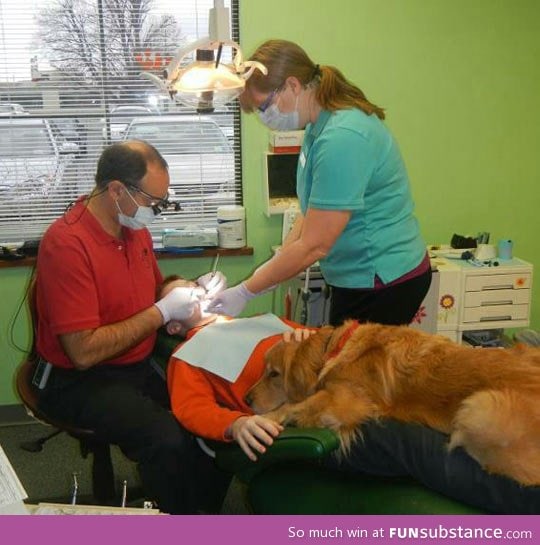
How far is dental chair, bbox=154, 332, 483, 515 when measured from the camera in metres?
1.36

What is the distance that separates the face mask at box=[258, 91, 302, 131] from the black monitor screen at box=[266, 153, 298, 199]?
38.1 inches

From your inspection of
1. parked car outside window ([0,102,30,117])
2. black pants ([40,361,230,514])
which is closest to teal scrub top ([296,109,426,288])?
black pants ([40,361,230,514])

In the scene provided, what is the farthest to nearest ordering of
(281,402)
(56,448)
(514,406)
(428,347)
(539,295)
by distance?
(539,295), (56,448), (281,402), (428,347), (514,406)

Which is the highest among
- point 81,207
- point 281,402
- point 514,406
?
point 81,207

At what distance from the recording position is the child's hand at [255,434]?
143 centimetres

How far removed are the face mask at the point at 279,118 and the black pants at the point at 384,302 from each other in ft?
1.76

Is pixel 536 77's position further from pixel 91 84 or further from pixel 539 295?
pixel 91 84

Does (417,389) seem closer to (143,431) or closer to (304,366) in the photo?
(304,366)

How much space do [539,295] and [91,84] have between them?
100.0 inches

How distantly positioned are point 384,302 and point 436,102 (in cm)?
151

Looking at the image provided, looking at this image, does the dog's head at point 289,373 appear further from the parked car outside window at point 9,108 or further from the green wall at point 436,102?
the parked car outside window at point 9,108

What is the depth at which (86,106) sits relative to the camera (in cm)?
291

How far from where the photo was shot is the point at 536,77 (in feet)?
10.3

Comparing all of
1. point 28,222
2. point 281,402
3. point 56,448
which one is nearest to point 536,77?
point 281,402
